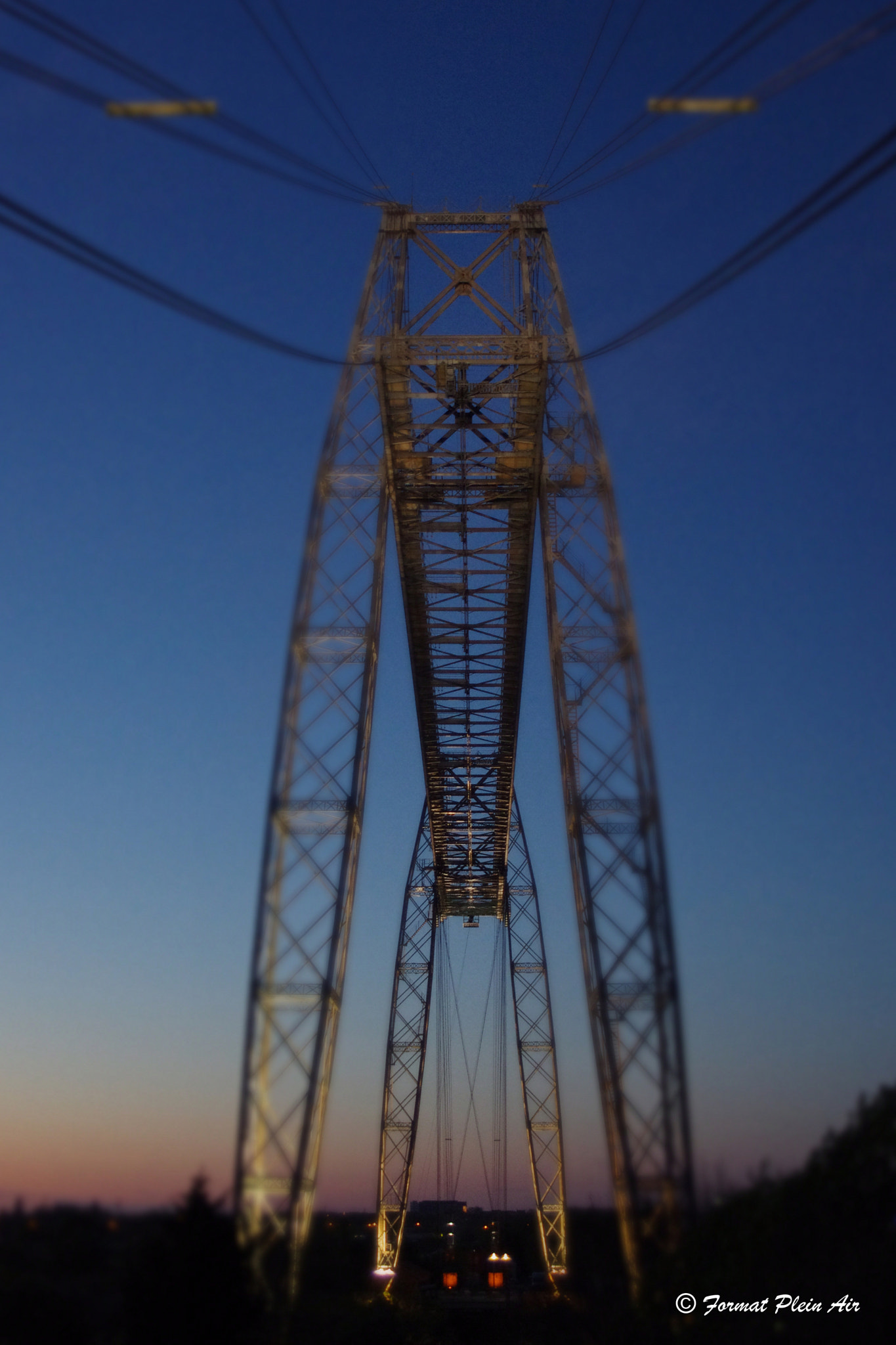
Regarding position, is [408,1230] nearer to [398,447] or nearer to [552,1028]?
[552,1028]

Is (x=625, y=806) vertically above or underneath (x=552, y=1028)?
underneath

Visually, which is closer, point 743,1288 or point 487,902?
point 743,1288

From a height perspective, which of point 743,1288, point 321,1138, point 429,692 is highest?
point 429,692

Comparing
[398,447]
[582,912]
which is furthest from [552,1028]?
[398,447]

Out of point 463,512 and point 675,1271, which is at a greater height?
point 463,512

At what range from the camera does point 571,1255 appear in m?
39.1

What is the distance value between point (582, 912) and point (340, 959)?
3.09 m

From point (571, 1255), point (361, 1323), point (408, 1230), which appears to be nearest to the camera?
point (361, 1323)

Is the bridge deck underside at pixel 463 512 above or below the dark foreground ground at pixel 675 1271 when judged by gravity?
above

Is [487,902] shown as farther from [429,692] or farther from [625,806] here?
[625,806]

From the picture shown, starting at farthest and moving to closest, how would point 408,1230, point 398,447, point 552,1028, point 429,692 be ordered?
1. point 408,1230
2. point 552,1028
3. point 429,692
4. point 398,447

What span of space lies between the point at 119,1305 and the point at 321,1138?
Result: 318 centimetres

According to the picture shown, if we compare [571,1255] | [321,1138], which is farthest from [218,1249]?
[571,1255]

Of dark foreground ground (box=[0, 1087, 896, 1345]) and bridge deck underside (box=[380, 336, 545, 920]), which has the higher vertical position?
bridge deck underside (box=[380, 336, 545, 920])
